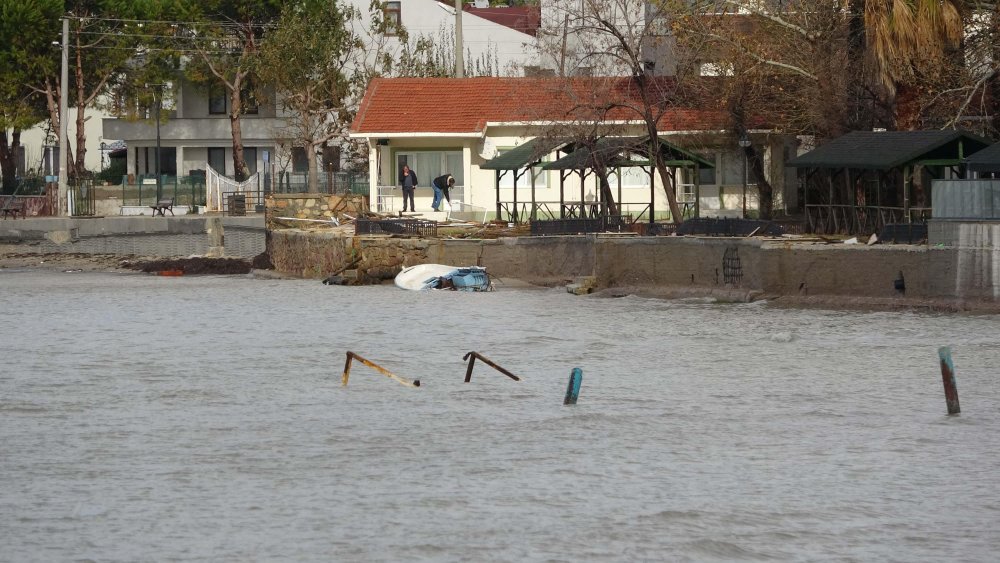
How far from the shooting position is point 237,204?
56969mm

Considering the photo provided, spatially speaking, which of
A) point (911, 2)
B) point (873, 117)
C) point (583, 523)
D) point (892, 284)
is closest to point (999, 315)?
point (892, 284)

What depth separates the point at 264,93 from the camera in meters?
68.7

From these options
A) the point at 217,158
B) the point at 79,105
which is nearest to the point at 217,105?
the point at 217,158

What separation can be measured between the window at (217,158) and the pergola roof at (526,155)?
3050 cm

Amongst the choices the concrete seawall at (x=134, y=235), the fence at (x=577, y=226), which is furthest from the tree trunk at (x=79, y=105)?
the fence at (x=577, y=226)

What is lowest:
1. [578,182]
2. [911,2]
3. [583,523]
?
[583,523]

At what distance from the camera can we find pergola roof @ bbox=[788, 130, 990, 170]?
3256 cm

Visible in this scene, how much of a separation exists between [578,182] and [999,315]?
69.6ft

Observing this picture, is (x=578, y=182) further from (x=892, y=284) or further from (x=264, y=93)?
(x=264, y=93)

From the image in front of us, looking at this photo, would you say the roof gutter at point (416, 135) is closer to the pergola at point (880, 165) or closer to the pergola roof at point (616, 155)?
the pergola roof at point (616, 155)

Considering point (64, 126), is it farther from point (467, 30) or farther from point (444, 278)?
point (444, 278)

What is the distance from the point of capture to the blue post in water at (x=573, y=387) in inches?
781

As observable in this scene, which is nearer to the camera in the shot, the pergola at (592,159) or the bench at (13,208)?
the pergola at (592,159)

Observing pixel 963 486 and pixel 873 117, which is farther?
pixel 873 117
